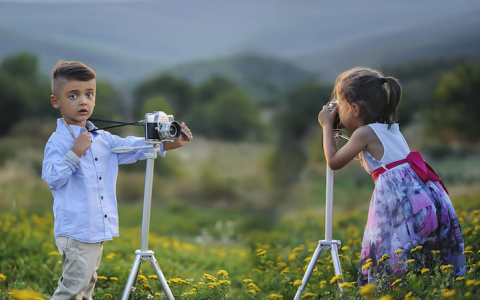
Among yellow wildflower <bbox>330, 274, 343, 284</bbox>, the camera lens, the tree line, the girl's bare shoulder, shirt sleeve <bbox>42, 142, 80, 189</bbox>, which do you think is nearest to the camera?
yellow wildflower <bbox>330, 274, 343, 284</bbox>

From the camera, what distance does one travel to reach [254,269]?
11.2 feet

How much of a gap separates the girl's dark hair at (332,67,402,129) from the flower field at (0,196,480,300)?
0.78 m

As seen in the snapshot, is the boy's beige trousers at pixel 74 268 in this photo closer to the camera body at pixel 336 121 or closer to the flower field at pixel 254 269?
Result: the flower field at pixel 254 269

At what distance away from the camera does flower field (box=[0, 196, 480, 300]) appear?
2.26 metres

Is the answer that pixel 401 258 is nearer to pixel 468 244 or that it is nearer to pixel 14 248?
pixel 468 244

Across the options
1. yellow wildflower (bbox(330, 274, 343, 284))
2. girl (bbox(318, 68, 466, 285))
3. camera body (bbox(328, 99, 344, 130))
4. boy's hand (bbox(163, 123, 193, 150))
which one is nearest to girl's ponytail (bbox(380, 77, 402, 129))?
girl (bbox(318, 68, 466, 285))

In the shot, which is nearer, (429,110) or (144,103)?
(429,110)

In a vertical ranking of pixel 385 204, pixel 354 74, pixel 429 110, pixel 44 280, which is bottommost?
pixel 44 280

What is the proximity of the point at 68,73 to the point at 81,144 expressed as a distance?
0.42 meters

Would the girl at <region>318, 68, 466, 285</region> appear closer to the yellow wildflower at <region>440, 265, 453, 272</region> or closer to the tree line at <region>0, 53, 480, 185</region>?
the yellow wildflower at <region>440, 265, 453, 272</region>

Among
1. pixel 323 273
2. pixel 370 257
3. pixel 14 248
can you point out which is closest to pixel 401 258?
pixel 370 257

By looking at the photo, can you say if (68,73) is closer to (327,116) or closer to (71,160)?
(71,160)

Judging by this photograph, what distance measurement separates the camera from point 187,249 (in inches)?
215

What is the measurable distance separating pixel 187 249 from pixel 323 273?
2.71m
